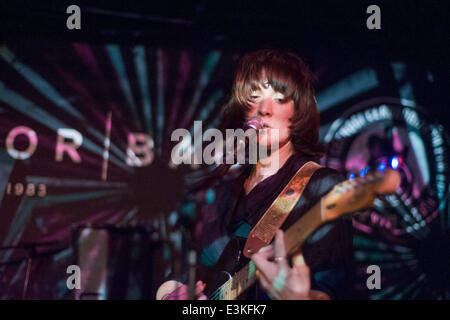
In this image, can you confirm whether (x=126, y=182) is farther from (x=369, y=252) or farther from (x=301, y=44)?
(x=369, y=252)

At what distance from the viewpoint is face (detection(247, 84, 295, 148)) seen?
158 cm

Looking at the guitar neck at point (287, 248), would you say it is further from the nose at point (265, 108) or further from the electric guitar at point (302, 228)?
the nose at point (265, 108)

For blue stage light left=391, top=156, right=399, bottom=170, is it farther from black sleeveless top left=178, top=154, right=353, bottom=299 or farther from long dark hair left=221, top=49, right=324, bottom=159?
long dark hair left=221, top=49, right=324, bottom=159

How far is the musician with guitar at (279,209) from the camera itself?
1.23 metres

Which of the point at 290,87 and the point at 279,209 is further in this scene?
the point at 290,87

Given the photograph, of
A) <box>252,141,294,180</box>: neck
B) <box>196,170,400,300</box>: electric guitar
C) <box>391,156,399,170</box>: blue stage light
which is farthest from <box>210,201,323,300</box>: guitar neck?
<box>252,141,294,180</box>: neck

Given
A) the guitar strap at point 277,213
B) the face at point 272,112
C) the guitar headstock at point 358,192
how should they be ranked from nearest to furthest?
1. the guitar headstock at point 358,192
2. the guitar strap at point 277,213
3. the face at point 272,112

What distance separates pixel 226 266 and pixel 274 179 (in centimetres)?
39

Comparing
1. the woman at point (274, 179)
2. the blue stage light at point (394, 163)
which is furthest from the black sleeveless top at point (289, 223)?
the blue stage light at point (394, 163)

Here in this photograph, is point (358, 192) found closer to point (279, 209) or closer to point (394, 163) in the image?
point (394, 163)

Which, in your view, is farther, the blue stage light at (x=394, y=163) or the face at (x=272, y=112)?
the face at (x=272, y=112)

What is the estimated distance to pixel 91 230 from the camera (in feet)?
11.9

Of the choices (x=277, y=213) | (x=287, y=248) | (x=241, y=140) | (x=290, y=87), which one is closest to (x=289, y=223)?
(x=277, y=213)

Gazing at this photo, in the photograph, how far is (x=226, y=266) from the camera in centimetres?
151
